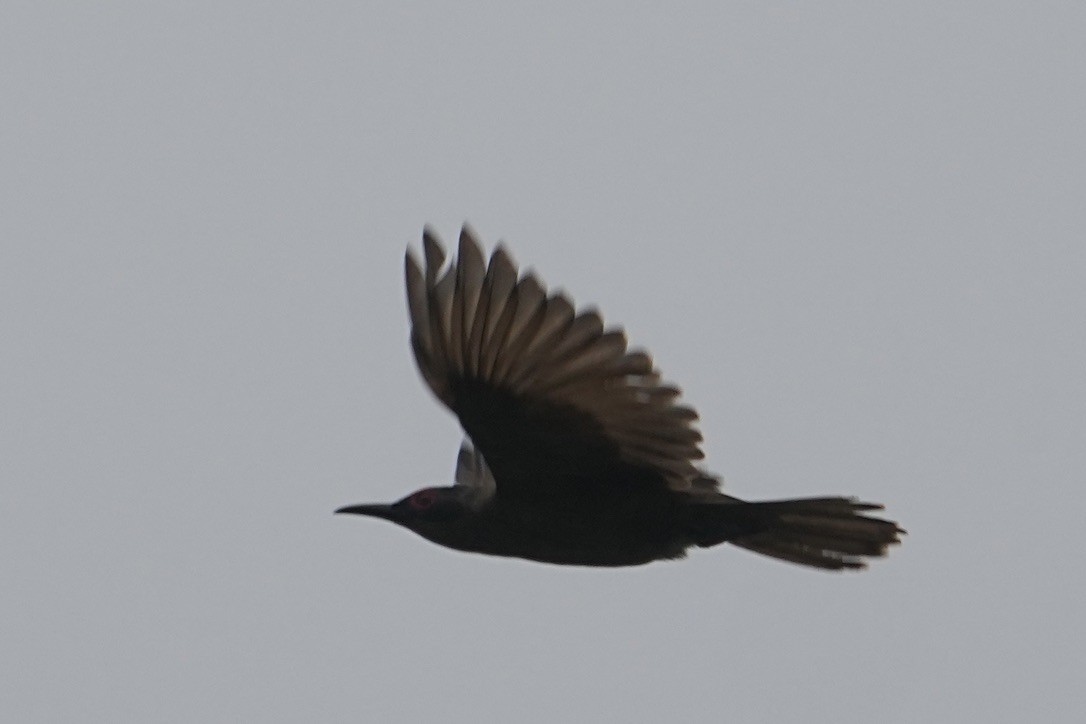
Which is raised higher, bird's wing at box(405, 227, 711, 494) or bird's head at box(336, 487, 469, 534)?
bird's wing at box(405, 227, 711, 494)

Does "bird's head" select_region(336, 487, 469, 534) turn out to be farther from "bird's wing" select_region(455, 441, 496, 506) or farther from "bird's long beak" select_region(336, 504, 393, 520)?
"bird's wing" select_region(455, 441, 496, 506)

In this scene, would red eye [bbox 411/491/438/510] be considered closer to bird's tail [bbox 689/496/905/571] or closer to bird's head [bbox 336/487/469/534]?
bird's head [bbox 336/487/469/534]

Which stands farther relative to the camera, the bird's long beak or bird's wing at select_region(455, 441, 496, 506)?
bird's wing at select_region(455, 441, 496, 506)

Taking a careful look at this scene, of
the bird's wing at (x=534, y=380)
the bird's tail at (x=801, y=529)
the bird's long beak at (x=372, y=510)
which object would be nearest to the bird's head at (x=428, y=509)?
the bird's long beak at (x=372, y=510)

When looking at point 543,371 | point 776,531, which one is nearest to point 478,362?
point 543,371

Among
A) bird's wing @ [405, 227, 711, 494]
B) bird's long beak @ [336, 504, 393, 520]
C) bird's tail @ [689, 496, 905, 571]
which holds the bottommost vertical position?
bird's long beak @ [336, 504, 393, 520]

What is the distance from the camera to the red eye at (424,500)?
9.90 m

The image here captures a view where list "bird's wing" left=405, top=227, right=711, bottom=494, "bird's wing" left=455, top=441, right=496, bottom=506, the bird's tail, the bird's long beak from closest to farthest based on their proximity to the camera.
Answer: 1. "bird's wing" left=405, top=227, right=711, bottom=494
2. the bird's tail
3. the bird's long beak
4. "bird's wing" left=455, top=441, right=496, bottom=506

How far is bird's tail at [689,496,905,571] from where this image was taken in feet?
32.2

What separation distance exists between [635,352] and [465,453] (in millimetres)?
1906

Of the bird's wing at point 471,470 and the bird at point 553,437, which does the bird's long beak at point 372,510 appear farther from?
the bird's wing at point 471,470

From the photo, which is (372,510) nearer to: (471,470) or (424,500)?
(424,500)

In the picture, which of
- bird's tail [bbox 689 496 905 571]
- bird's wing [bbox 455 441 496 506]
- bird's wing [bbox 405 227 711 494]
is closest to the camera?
bird's wing [bbox 405 227 711 494]

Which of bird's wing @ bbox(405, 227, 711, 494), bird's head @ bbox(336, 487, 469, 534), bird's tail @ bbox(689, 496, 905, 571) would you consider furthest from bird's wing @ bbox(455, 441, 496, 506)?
bird's tail @ bbox(689, 496, 905, 571)
